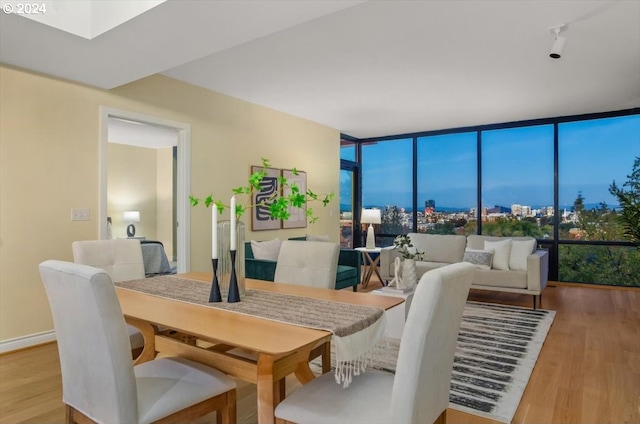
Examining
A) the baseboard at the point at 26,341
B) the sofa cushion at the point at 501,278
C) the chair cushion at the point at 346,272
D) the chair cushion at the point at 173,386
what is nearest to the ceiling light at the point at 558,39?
the sofa cushion at the point at 501,278

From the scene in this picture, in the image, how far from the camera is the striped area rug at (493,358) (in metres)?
2.39

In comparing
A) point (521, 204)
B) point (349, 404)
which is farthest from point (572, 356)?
point (521, 204)

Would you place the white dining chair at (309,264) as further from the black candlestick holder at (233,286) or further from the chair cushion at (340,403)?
the chair cushion at (340,403)

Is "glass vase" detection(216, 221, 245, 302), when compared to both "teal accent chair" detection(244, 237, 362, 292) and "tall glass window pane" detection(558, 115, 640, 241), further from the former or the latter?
A: "tall glass window pane" detection(558, 115, 640, 241)

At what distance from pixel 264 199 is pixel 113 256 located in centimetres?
297

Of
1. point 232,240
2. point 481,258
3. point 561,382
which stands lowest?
point 561,382

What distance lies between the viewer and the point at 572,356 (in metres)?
3.18

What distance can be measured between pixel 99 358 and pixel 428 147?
6.82 m

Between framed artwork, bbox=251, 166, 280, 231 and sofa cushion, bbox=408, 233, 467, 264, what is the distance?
2.16m

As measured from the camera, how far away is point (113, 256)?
2.62m

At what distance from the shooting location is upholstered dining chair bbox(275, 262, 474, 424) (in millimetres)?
1218

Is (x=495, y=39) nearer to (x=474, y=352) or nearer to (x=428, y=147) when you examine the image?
(x=474, y=352)

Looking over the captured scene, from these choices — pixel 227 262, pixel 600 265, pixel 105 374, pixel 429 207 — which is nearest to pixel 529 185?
pixel 600 265

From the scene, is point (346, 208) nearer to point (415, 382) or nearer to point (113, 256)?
point (113, 256)
